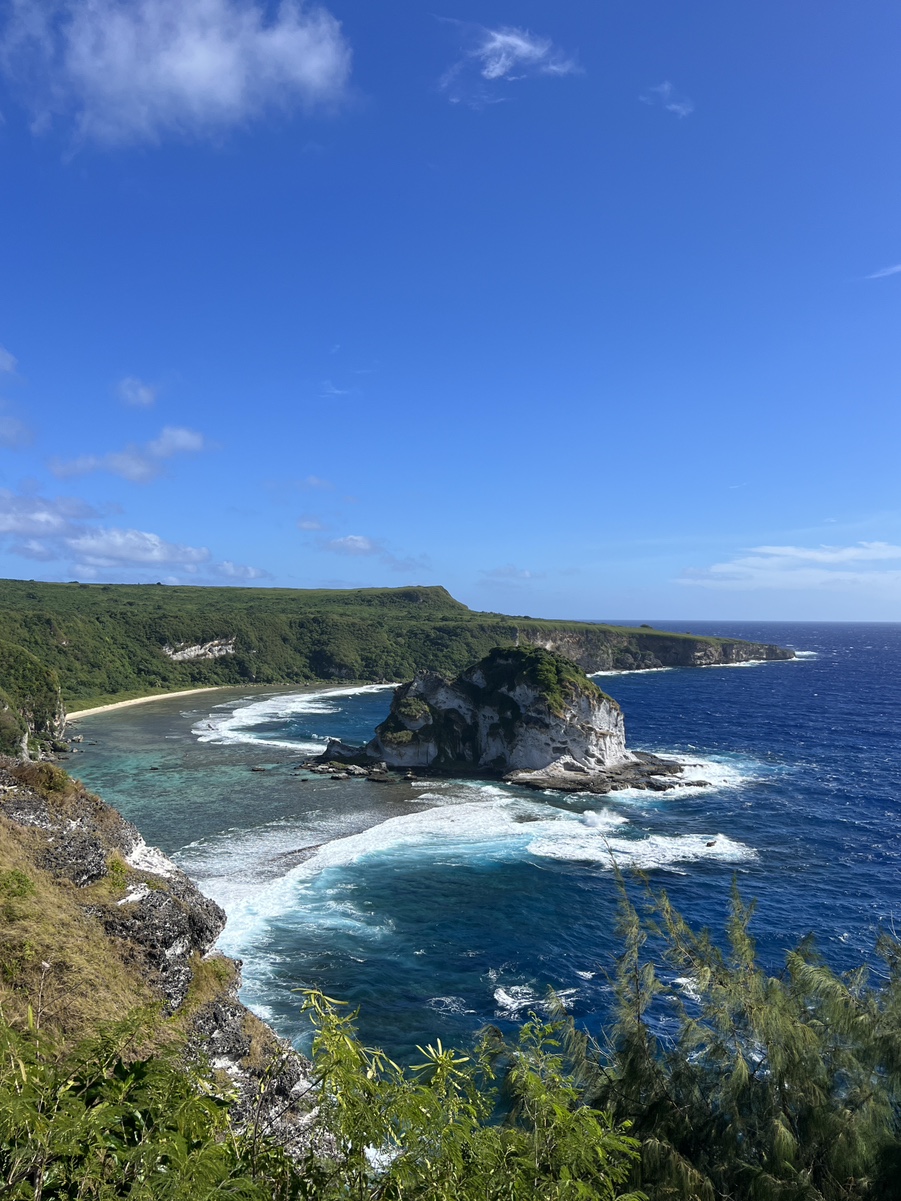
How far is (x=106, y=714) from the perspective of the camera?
11381 centimetres

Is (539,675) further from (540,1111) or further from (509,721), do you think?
(540,1111)

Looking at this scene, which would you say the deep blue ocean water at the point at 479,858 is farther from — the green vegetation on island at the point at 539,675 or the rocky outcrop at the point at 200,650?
the rocky outcrop at the point at 200,650

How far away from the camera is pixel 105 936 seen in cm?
Answer: 1794

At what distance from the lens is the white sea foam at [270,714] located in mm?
89188

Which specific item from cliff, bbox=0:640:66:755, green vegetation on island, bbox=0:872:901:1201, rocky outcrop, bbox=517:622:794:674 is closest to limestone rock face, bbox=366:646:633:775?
cliff, bbox=0:640:66:755

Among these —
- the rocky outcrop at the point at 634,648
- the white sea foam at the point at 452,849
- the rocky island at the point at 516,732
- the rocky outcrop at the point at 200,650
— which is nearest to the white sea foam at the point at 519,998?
the white sea foam at the point at 452,849

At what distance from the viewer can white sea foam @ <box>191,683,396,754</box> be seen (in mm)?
89188

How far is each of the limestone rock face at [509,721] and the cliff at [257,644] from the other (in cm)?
4984

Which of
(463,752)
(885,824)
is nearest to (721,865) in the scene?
(885,824)

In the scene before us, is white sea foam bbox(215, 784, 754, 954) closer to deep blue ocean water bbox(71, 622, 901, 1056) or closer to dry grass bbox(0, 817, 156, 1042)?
deep blue ocean water bbox(71, 622, 901, 1056)

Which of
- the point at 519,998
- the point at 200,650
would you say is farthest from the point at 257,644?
the point at 519,998

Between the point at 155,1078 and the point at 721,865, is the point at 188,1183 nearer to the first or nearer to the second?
the point at 155,1078

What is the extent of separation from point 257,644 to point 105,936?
6125 inches

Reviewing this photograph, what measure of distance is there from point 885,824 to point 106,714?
106 metres
